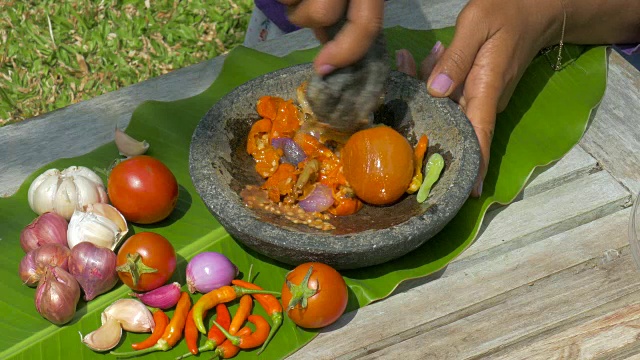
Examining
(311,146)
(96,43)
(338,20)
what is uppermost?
(338,20)

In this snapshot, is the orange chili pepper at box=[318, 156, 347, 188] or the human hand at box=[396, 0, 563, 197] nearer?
the orange chili pepper at box=[318, 156, 347, 188]

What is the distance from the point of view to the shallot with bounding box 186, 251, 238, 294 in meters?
1.87

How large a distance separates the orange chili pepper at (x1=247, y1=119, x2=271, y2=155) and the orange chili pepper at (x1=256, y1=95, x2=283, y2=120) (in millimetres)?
19

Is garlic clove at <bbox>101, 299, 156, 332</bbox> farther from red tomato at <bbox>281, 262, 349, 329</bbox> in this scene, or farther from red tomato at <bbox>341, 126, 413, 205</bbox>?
red tomato at <bbox>341, 126, 413, 205</bbox>

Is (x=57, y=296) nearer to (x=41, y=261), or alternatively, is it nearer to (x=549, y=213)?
(x=41, y=261)

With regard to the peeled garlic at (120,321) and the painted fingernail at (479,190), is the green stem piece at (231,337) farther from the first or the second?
the painted fingernail at (479,190)

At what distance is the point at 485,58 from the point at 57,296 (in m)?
1.33

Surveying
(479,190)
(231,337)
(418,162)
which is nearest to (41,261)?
(231,337)

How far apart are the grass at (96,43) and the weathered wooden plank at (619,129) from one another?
215 centimetres

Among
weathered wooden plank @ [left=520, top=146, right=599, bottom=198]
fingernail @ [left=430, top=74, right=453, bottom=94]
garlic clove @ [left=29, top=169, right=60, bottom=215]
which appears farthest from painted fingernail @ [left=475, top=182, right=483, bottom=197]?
garlic clove @ [left=29, top=169, right=60, bottom=215]

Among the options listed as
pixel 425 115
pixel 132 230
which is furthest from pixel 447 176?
pixel 132 230

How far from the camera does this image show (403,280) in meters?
1.88

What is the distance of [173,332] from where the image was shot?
1.78 metres

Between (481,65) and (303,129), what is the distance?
575 mm
